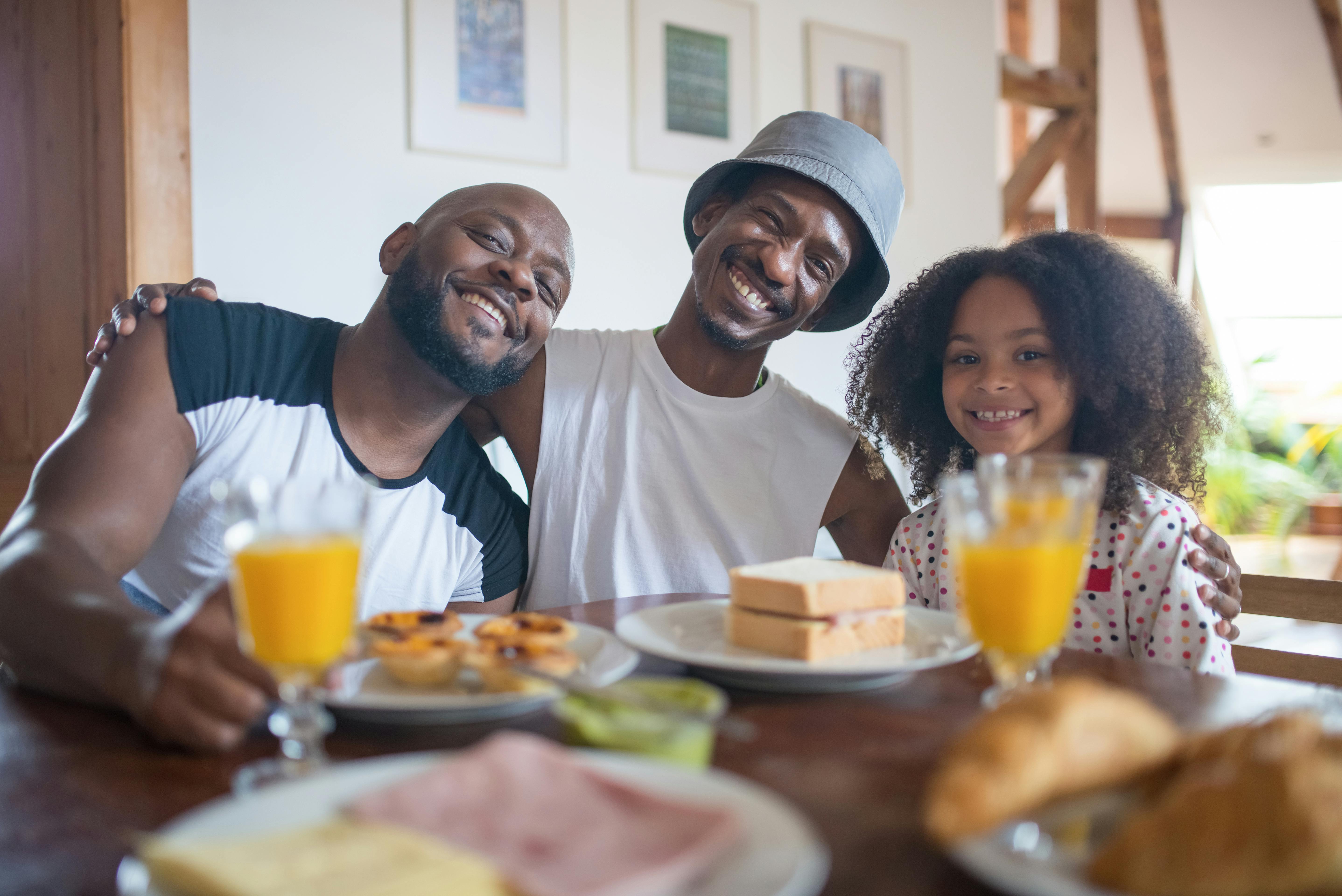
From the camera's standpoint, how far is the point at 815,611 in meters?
1.03

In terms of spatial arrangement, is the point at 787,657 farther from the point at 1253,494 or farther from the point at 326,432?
the point at 1253,494

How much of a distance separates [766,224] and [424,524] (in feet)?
3.15

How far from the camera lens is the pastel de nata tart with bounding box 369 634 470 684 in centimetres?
89

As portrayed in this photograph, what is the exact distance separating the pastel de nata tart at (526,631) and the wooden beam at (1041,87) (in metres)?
5.15

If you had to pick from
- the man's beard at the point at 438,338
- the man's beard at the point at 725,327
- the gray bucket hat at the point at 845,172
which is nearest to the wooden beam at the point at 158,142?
the man's beard at the point at 438,338

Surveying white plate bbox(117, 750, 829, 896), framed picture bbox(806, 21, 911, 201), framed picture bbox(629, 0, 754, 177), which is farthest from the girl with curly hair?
framed picture bbox(806, 21, 911, 201)

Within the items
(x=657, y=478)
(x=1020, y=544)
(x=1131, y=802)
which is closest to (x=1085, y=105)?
(x=657, y=478)

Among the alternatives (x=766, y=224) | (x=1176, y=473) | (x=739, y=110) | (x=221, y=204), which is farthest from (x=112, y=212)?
(x=1176, y=473)

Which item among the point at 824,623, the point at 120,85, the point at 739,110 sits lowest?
the point at 824,623

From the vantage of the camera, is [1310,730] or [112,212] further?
[112,212]

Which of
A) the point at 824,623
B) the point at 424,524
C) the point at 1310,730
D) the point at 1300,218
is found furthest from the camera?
the point at 1300,218

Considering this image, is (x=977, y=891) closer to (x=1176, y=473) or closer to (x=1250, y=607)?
(x=1250, y=607)

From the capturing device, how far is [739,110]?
409 centimetres

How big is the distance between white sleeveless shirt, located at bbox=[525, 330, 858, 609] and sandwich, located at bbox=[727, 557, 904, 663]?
0.84m
